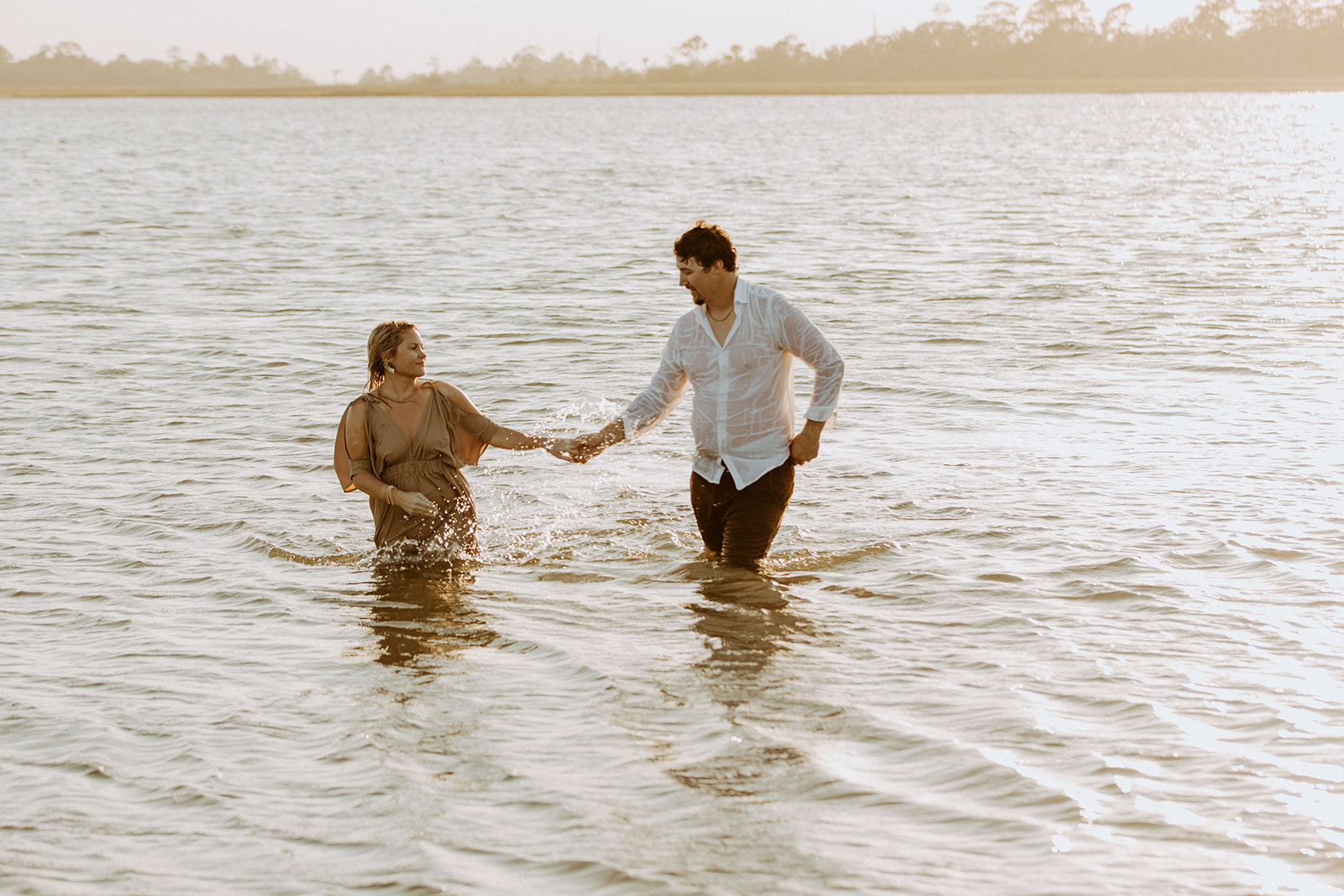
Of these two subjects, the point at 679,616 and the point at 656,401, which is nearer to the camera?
the point at 656,401

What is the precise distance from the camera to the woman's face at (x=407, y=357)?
6926 millimetres

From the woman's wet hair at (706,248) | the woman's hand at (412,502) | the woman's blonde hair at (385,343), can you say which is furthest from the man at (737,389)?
the woman's blonde hair at (385,343)

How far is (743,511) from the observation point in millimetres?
6820

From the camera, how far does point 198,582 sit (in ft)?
25.7

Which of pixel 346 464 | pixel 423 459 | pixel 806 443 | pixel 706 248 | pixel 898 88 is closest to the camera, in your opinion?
pixel 706 248

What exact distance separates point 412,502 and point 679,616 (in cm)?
143

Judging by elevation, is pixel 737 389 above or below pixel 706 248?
below

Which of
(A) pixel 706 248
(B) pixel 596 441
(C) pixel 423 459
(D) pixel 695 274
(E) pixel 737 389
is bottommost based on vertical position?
(C) pixel 423 459

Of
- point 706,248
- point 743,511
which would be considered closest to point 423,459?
point 743,511

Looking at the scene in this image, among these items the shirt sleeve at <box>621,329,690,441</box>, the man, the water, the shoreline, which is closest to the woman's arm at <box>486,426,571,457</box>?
the man

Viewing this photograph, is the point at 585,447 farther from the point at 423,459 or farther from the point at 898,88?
the point at 898,88

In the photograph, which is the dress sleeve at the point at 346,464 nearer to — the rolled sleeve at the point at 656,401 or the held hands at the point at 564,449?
the held hands at the point at 564,449

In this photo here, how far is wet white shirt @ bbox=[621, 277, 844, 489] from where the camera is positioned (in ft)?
20.8

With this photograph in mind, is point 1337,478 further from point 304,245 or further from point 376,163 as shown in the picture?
point 376,163
